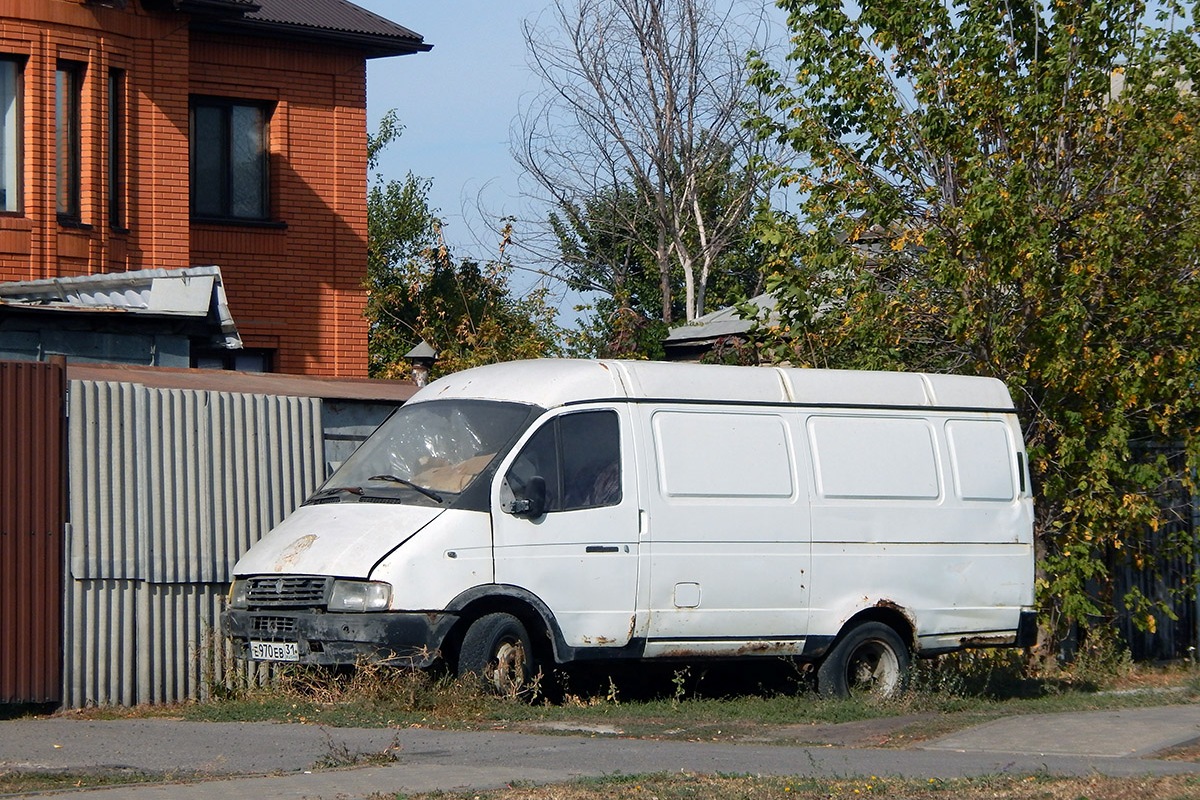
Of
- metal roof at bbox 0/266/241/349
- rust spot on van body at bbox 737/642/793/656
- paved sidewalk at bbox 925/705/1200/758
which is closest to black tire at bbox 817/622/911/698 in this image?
rust spot on van body at bbox 737/642/793/656

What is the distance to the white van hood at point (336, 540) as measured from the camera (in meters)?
10.7

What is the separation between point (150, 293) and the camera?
16.8 m

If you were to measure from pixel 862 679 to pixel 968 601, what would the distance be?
1051 mm

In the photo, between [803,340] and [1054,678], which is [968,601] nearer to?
[1054,678]

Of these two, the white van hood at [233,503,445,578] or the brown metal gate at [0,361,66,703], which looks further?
the brown metal gate at [0,361,66,703]

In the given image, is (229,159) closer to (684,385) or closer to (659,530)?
(684,385)

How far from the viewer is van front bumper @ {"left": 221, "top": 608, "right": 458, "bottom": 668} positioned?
10.5 m

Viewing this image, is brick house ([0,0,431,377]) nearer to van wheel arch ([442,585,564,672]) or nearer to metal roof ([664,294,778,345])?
metal roof ([664,294,778,345])

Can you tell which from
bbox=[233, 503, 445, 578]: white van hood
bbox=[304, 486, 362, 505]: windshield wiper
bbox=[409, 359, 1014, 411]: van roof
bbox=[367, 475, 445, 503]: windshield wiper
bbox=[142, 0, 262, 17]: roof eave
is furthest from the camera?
bbox=[142, 0, 262, 17]: roof eave

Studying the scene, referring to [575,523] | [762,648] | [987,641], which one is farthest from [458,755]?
[987,641]

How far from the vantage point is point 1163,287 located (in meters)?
15.2

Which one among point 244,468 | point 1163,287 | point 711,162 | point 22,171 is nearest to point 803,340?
point 1163,287

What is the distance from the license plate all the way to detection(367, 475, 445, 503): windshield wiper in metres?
1.26

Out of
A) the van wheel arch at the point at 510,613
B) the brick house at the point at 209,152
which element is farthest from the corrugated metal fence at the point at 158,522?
the brick house at the point at 209,152
